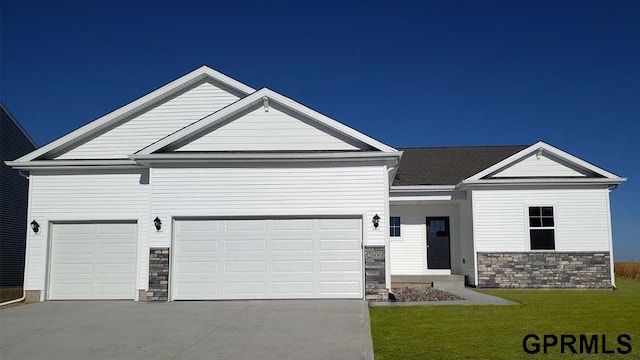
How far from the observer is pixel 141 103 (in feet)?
53.6

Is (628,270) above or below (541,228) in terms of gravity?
below

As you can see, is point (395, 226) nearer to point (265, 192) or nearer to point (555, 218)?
point (555, 218)

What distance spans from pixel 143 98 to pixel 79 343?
896cm

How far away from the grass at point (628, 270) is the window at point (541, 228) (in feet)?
29.6

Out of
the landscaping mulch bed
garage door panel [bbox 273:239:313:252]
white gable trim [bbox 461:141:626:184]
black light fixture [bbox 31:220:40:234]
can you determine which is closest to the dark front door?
white gable trim [bbox 461:141:626:184]

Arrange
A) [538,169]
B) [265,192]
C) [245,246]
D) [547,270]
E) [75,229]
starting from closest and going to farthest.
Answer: [245,246] < [265,192] < [75,229] < [547,270] < [538,169]

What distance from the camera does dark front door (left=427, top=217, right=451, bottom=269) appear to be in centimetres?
2019

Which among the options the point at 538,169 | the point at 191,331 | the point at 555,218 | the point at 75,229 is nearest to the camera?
the point at 191,331

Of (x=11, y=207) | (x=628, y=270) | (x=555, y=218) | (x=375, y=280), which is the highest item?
(x=11, y=207)

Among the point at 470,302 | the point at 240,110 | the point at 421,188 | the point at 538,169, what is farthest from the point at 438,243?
the point at 240,110

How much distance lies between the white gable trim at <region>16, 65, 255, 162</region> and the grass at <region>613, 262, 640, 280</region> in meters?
19.0

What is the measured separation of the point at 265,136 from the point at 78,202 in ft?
18.2

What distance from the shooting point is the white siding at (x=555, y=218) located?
17.8m

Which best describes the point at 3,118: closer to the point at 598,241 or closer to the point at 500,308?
the point at 500,308
